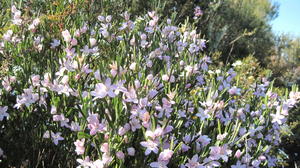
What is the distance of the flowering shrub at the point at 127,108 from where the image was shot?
1628 mm

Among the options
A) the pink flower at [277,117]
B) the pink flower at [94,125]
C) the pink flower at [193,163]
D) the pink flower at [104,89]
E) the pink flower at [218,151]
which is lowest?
the pink flower at [193,163]

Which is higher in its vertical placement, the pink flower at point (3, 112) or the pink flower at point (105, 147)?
the pink flower at point (3, 112)

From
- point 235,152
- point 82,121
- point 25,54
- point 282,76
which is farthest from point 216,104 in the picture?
point 282,76

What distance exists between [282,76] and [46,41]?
7.71 meters

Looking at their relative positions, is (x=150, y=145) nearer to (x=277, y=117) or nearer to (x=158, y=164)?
(x=158, y=164)

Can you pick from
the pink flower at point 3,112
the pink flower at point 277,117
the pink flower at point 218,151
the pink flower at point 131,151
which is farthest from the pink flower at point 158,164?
the pink flower at point 277,117

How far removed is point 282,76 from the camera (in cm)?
920

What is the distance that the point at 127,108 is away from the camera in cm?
167

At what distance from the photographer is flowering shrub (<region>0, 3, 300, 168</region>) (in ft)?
5.34

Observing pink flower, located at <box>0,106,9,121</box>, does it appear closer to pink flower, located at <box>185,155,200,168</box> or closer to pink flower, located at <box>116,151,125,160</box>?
pink flower, located at <box>116,151,125,160</box>

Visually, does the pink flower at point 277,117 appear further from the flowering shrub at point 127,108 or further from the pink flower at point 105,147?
the pink flower at point 105,147

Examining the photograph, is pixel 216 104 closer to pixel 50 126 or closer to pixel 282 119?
pixel 282 119

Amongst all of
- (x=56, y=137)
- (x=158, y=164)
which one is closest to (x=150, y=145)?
(x=158, y=164)

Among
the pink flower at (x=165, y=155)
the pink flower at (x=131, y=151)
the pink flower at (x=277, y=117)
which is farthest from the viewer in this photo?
the pink flower at (x=277, y=117)
